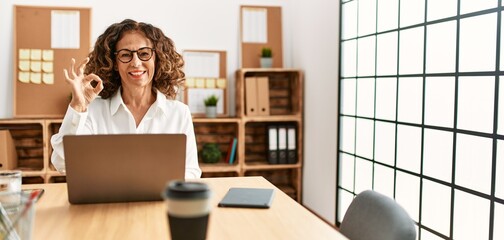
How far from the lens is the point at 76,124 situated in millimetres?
1960

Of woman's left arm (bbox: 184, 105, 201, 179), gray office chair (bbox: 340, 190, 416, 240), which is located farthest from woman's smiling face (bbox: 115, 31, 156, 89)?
gray office chair (bbox: 340, 190, 416, 240)

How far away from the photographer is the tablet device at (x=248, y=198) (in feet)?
5.24

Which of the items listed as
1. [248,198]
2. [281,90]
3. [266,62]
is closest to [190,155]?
[248,198]

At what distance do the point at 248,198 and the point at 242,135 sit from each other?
108 inches

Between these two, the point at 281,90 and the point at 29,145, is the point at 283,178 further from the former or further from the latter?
the point at 29,145

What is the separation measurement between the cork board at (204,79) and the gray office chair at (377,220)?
2972 millimetres

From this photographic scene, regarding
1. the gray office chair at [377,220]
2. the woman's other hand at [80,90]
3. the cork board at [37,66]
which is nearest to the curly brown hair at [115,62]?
the woman's other hand at [80,90]

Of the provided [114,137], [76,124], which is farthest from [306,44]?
[114,137]

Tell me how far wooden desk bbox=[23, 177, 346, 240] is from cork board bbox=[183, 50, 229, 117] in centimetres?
285

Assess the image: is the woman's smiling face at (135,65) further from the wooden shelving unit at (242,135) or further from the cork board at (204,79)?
the cork board at (204,79)

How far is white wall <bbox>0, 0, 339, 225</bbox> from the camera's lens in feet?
13.5

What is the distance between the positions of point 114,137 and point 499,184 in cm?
177

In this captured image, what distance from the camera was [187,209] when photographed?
2.90ft

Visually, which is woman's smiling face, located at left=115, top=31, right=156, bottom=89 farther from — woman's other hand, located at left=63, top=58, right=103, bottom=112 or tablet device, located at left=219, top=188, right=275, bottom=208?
tablet device, located at left=219, top=188, right=275, bottom=208
